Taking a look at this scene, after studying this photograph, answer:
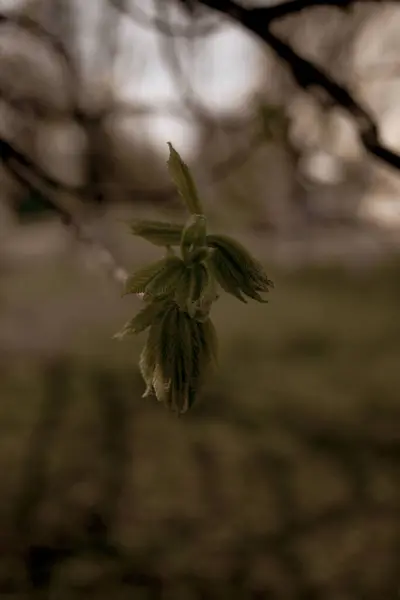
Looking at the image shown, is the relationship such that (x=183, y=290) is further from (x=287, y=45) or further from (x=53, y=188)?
(x=53, y=188)

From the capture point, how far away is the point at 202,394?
3.28ft

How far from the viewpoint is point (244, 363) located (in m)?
2.43

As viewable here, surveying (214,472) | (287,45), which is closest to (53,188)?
(287,45)

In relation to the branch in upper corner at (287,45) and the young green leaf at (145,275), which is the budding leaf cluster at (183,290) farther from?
the branch in upper corner at (287,45)

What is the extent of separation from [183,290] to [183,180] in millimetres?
64

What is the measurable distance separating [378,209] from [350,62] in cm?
65

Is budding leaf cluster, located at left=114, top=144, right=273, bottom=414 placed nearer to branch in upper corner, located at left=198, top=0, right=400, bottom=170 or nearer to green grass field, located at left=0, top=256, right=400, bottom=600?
branch in upper corner, located at left=198, top=0, right=400, bottom=170

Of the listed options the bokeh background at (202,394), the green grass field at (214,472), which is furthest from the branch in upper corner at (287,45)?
the green grass field at (214,472)

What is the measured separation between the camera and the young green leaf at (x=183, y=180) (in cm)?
40

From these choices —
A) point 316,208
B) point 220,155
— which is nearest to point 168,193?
point 220,155

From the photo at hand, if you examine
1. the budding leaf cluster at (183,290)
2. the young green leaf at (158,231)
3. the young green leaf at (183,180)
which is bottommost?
the budding leaf cluster at (183,290)

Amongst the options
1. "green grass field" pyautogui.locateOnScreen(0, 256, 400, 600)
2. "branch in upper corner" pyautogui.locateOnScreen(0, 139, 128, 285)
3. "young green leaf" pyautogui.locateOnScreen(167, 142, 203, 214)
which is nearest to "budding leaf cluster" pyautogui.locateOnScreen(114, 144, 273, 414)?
"young green leaf" pyautogui.locateOnScreen(167, 142, 203, 214)

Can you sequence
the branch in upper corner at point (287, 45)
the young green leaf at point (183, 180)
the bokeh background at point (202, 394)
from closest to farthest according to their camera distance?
the young green leaf at point (183, 180)
the branch in upper corner at point (287, 45)
the bokeh background at point (202, 394)

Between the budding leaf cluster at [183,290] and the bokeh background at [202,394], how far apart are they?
0.04 metres
